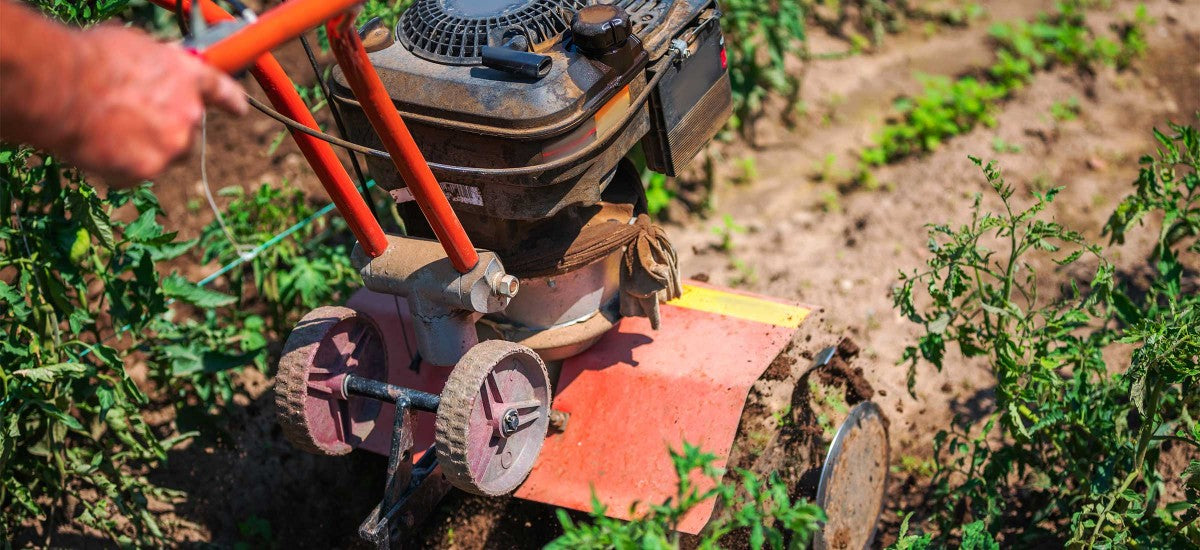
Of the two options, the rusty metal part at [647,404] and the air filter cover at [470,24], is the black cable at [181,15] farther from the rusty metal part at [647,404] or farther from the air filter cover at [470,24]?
the rusty metal part at [647,404]

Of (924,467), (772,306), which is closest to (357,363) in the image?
(772,306)

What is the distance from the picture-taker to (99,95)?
162 centimetres

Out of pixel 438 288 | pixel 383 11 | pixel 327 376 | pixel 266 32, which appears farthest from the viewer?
pixel 383 11

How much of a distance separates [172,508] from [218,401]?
0.52 metres

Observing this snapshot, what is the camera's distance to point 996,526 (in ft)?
11.9

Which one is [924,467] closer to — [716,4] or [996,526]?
A: [996,526]

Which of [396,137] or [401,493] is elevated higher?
[396,137]

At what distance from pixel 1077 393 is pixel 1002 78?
10.4ft

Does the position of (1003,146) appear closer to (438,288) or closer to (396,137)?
(438,288)

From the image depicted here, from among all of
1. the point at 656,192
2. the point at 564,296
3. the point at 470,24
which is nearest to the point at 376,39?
the point at 470,24

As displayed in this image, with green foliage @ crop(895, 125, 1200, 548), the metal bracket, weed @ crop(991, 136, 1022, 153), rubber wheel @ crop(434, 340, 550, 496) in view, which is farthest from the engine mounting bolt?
weed @ crop(991, 136, 1022, 153)

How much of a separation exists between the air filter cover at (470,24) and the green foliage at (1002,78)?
306 cm

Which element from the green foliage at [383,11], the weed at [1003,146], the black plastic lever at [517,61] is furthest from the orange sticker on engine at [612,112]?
the weed at [1003,146]

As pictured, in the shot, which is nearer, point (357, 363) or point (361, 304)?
point (357, 363)
